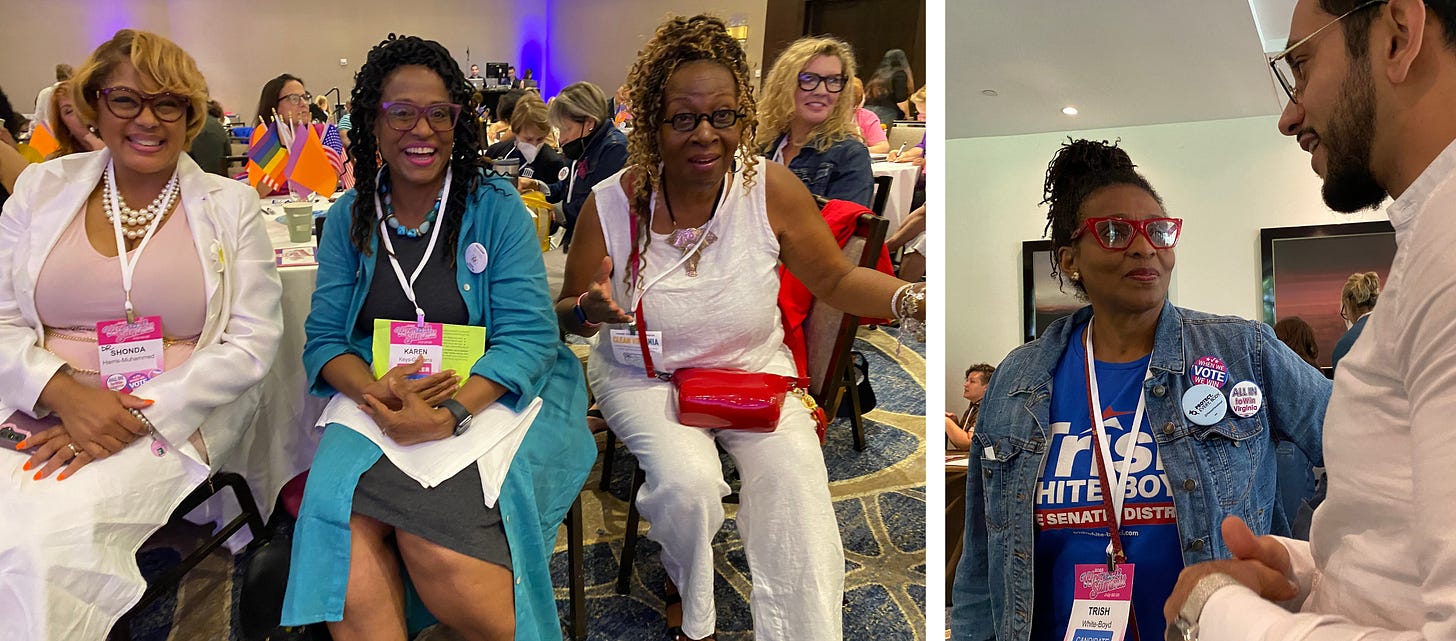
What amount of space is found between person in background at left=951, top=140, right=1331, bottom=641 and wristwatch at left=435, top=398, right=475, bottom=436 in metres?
0.94

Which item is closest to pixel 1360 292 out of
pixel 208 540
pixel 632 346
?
pixel 632 346

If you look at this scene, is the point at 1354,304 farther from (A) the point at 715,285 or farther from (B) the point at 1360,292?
(A) the point at 715,285

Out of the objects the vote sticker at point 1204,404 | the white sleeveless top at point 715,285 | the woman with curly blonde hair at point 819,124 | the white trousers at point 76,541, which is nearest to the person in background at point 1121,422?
the vote sticker at point 1204,404

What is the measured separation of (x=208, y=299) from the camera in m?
1.69

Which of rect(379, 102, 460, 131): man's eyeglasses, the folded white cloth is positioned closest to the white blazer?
the folded white cloth

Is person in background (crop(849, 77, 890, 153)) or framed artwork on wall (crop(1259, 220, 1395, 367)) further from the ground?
person in background (crop(849, 77, 890, 153))

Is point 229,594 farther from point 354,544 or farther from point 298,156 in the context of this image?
point 298,156

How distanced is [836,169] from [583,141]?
69 cm

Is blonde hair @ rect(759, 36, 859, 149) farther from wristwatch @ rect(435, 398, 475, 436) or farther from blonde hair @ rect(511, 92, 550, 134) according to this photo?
wristwatch @ rect(435, 398, 475, 436)

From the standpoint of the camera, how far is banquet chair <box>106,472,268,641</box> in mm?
1583

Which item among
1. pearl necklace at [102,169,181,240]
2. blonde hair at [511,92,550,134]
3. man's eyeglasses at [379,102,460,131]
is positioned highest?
blonde hair at [511,92,550,134]

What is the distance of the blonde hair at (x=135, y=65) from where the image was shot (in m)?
1.61

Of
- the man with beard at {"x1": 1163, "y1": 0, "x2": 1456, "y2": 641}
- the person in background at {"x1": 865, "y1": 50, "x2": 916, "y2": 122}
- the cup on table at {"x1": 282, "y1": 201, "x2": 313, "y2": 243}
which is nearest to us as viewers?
the man with beard at {"x1": 1163, "y1": 0, "x2": 1456, "y2": 641}

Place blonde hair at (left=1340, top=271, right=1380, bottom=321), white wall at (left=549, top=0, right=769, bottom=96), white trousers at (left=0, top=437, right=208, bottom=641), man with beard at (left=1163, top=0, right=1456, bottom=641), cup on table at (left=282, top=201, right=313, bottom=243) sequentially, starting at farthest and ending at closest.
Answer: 1. cup on table at (left=282, top=201, right=313, bottom=243)
2. white wall at (left=549, top=0, right=769, bottom=96)
3. white trousers at (left=0, top=437, right=208, bottom=641)
4. blonde hair at (left=1340, top=271, right=1380, bottom=321)
5. man with beard at (left=1163, top=0, right=1456, bottom=641)
